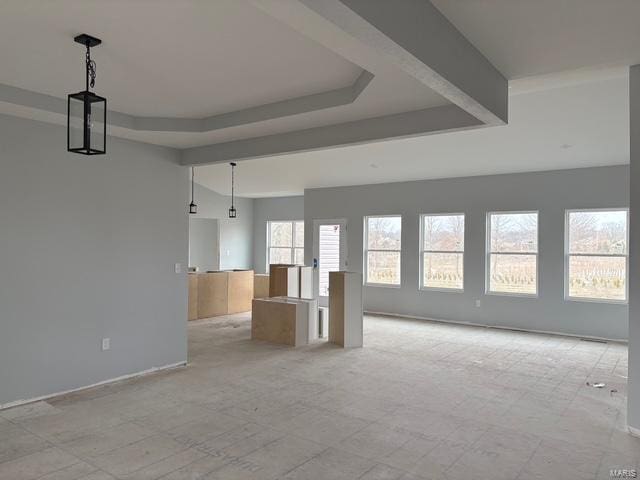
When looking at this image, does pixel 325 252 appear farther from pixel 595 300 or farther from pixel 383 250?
pixel 595 300

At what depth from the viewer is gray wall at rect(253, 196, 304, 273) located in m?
11.8

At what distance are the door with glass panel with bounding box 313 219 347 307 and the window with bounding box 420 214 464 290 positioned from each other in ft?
6.22

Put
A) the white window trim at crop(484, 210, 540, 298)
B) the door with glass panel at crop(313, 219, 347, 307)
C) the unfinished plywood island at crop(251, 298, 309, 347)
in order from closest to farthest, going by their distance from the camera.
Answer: the unfinished plywood island at crop(251, 298, 309, 347) < the white window trim at crop(484, 210, 540, 298) < the door with glass panel at crop(313, 219, 347, 307)

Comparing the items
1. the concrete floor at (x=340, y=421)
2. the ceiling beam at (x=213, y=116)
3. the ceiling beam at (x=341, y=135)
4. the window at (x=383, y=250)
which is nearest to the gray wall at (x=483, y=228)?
the window at (x=383, y=250)

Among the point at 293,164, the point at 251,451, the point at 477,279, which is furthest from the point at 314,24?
the point at 477,279

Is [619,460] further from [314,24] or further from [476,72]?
[314,24]

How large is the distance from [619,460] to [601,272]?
185 inches

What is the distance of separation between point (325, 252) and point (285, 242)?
210 centimetres

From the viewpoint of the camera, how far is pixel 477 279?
8.23m

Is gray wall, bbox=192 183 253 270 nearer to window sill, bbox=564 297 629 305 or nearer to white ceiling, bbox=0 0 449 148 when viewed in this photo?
white ceiling, bbox=0 0 449 148

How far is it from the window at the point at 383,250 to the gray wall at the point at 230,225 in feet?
12.6

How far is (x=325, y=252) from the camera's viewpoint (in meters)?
10.2

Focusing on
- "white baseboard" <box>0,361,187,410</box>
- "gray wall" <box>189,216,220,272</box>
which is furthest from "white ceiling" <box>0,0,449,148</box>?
"gray wall" <box>189,216,220,272</box>

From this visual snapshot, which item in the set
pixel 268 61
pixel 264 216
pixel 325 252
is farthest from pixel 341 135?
pixel 264 216
